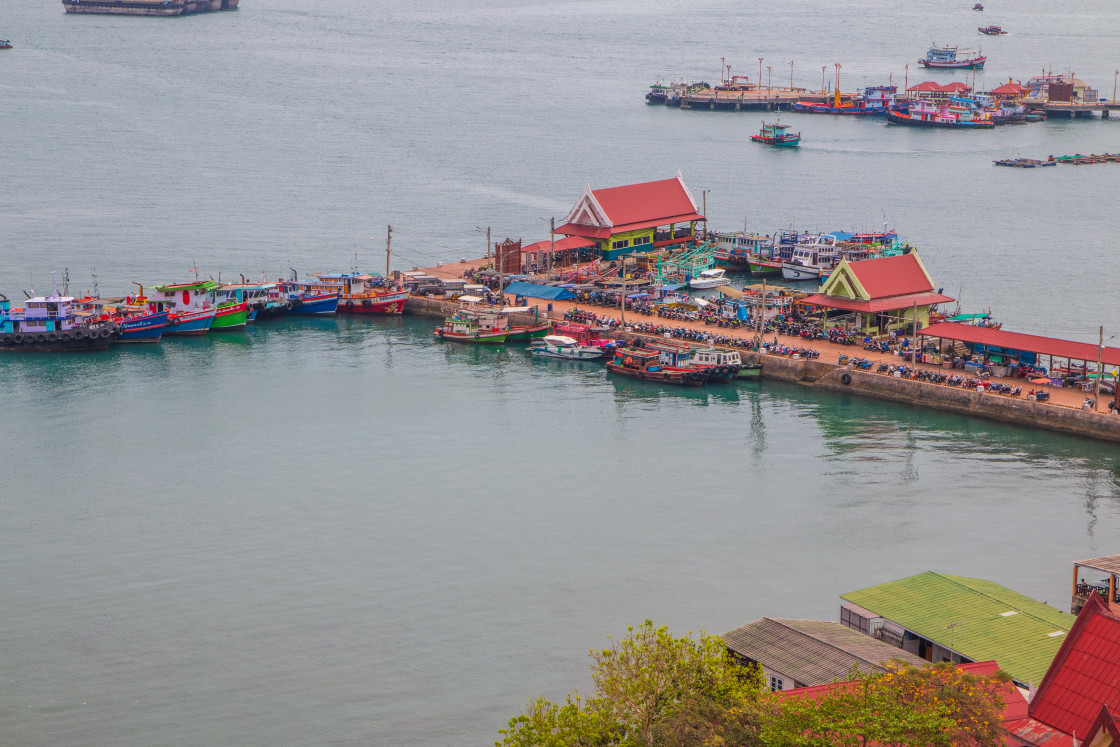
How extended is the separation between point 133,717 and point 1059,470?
33.5m

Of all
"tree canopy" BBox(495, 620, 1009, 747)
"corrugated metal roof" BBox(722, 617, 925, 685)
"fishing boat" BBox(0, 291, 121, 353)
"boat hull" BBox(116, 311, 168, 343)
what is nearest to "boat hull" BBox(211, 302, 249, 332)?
"boat hull" BBox(116, 311, 168, 343)

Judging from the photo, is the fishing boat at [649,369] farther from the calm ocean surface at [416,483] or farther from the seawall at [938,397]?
the seawall at [938,397]

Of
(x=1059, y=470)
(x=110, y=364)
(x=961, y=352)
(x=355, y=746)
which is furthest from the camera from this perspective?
(x=110, y=364)

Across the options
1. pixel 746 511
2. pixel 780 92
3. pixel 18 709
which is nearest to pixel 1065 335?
pixel 746 511

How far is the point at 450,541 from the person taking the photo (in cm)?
4228

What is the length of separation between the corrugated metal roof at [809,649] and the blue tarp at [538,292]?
4050 centimetres

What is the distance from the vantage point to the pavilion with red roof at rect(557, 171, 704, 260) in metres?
78.9

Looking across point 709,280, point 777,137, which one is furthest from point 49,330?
point 777,137

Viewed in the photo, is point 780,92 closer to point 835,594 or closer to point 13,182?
point 13,182

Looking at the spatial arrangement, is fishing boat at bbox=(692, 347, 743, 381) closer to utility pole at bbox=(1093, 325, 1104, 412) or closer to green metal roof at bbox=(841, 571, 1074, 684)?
utility pole at bbox=(1093, 325, 1104, 412)

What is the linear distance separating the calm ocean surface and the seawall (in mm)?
753

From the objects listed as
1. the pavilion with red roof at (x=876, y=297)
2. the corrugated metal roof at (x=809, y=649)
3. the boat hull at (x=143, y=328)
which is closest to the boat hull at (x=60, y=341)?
the boat hull at (x=143, y=328)

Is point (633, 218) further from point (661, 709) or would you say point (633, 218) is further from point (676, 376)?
point (661, 709)

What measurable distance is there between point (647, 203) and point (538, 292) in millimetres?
13601
